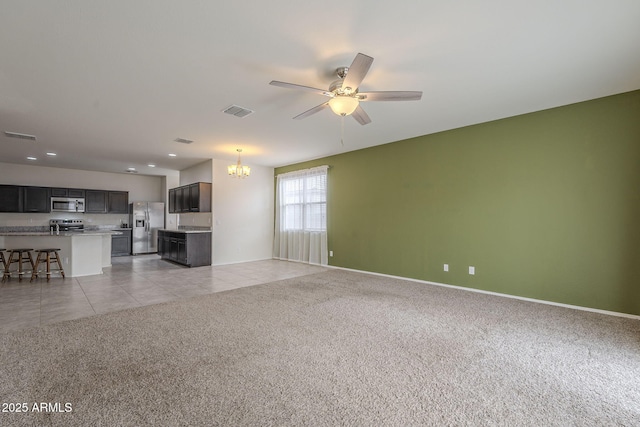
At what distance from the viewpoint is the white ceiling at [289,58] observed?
2.14 metres

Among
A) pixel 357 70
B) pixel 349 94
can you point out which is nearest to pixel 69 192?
pixel 349 94

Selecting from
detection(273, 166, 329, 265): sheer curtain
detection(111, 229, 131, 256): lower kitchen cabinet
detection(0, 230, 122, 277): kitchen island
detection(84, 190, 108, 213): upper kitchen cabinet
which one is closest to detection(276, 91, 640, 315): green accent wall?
detection(273, 166, 329, 265): sheer curtain

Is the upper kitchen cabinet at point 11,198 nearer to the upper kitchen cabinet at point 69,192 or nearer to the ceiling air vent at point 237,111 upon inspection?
the upper kitchen cabinet at point 69,192

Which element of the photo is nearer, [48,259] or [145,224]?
[48,259]

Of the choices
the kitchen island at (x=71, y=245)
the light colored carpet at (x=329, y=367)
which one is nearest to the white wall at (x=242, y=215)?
the kitchen island at (x=71, y=245)

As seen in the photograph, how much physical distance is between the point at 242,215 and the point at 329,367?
Result: 236 inches

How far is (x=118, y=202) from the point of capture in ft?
30.2

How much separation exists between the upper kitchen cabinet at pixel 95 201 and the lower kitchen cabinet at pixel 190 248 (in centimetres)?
323

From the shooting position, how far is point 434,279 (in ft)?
16.8

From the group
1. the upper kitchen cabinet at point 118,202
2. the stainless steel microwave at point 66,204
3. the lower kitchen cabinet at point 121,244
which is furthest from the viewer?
the upper kitchen cabinet at point 118,202

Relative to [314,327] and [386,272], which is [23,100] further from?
[386,272]

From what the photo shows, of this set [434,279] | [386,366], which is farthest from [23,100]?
[434,279]

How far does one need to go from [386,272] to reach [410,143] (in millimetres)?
2607

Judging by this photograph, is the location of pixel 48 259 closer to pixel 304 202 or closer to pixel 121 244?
pixel 121 244
